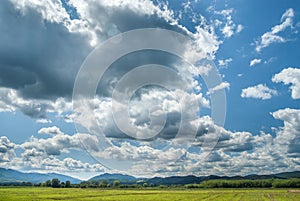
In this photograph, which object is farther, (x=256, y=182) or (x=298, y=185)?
(x=256, y=182)

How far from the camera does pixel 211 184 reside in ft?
647

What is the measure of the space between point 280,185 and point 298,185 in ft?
36.2

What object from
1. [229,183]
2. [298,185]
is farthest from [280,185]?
[229,183]

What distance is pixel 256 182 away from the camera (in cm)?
18950

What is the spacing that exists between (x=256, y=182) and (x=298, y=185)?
26005mm

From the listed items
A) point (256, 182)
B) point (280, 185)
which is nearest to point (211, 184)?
point (256, 182)

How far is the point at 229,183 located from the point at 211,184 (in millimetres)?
11493

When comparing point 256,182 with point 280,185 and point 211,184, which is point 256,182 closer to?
point 280,185

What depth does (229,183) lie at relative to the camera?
195 meters

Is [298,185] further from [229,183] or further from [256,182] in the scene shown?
[229,183]

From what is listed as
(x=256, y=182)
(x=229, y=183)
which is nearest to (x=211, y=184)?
(x=229, y=183)

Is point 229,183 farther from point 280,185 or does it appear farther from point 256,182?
point 280,185

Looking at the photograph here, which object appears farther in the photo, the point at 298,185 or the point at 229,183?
the point at 229,183

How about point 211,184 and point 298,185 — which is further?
point 211,184
